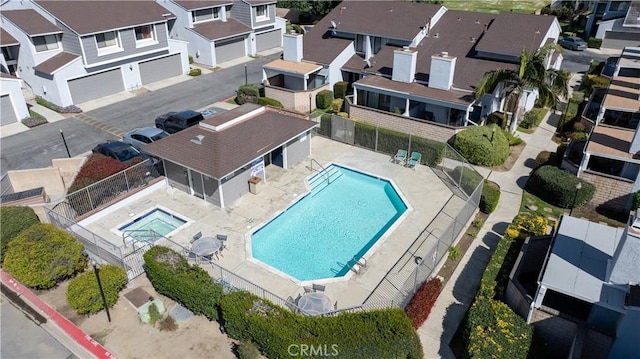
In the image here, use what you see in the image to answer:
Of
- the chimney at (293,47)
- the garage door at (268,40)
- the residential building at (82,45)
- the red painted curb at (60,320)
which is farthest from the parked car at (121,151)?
the garage door at (268,40)

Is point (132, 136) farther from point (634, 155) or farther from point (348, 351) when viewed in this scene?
point (634, 155)

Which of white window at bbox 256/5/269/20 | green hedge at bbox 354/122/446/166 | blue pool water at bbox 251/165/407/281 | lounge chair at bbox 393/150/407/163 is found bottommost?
blue pool water at bbox 251/165/407/281

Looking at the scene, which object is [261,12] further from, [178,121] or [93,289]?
[93,289]

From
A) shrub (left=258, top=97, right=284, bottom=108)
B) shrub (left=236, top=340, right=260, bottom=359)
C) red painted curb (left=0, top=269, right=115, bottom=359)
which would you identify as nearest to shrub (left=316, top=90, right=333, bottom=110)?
shrub (left=258, top=97, right=284, bottom=108)

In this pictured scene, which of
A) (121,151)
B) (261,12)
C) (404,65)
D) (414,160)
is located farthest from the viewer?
(261,12)

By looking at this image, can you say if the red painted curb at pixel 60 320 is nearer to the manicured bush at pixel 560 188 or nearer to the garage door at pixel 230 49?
the manicured bush at pixel 560 188

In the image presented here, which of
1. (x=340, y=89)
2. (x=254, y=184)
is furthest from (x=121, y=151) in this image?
(x=340, y=89)

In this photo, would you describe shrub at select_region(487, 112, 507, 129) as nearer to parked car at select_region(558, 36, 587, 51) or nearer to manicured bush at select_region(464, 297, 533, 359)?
manicured bush at select_region(464, 297, 533, 359)
